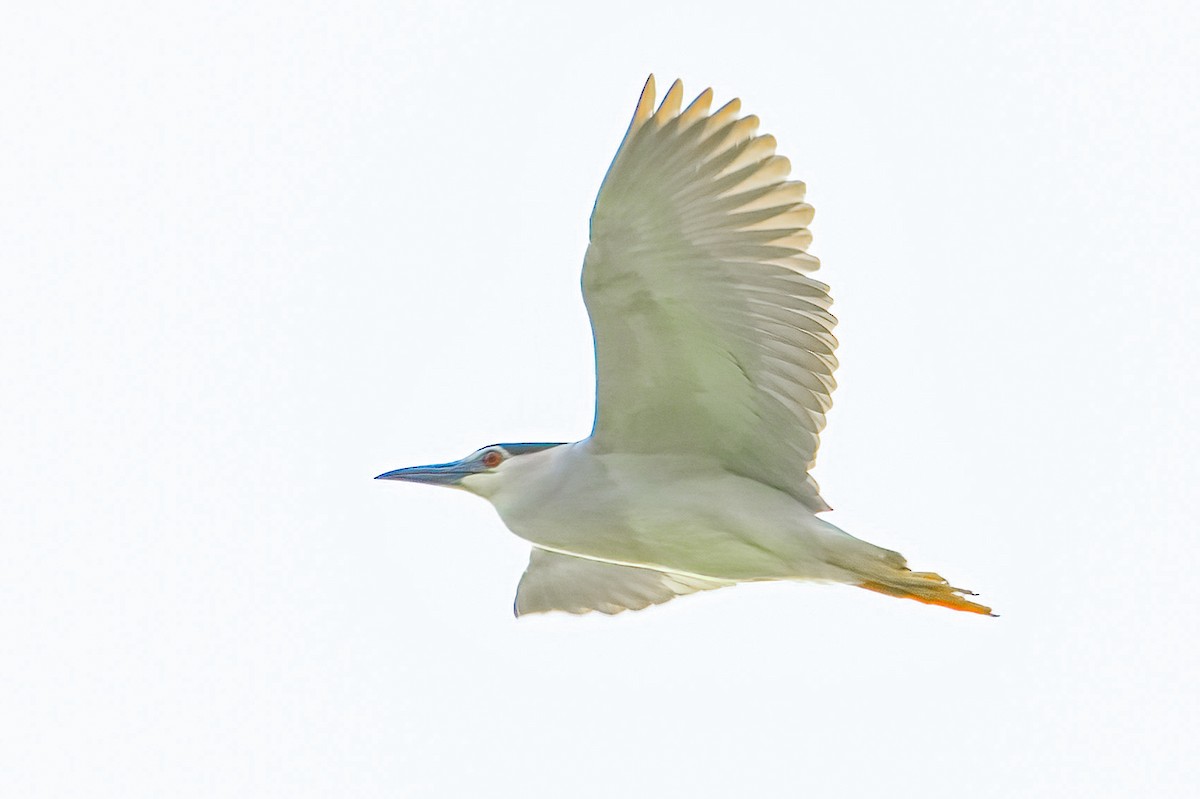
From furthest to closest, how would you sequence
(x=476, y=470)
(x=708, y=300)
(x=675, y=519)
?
(x=476, y=470) < (x=675, y=519) < (x=708, y=300)

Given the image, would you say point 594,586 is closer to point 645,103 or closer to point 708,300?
point 708,300

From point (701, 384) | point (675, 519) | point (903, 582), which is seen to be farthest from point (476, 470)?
point (903, 582)

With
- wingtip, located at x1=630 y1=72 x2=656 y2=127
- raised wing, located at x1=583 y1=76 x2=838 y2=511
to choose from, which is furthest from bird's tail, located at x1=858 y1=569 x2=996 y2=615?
wingtip, located at x1=630 y1=72 x2=656 y2=127

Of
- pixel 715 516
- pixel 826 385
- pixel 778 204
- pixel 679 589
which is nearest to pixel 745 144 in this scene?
pixel 778 204

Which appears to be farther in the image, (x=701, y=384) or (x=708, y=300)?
(x=701, y=384)

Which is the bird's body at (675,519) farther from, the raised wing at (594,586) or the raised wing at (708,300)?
the raised wing at (594,586)

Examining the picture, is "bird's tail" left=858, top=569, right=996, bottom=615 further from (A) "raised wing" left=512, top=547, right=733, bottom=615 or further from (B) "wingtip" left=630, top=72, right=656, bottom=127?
(B) "wingtip" left=630, top=72, right=656, bottom=127

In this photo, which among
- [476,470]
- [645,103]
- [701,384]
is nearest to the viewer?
[645,103]

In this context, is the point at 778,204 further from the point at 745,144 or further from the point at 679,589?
the point at 679,589
